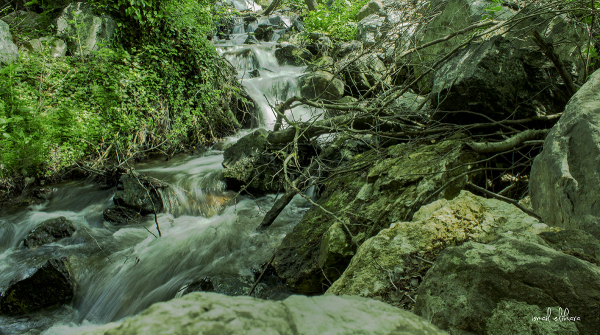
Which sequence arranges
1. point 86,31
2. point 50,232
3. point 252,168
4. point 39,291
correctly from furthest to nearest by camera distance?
1. point 86,31
2. point 252,168
3. point 50,232
4. point 39,291

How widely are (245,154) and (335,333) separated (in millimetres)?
5377

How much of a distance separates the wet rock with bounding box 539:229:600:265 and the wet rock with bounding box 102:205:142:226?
5403 millimetres

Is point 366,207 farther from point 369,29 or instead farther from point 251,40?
point 251,40

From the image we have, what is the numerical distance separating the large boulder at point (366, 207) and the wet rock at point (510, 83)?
579mm

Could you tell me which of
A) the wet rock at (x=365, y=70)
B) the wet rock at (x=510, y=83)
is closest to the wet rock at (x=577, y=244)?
the wet rock at (x=510, y=83)

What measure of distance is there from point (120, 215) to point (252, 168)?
239 centimetres

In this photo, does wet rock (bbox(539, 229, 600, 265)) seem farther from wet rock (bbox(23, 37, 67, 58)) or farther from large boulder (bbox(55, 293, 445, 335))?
wet rock (bbox(23, 37, 67, 58))

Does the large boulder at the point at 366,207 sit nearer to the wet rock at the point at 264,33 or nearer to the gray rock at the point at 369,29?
the gray rock at the point at 369,29

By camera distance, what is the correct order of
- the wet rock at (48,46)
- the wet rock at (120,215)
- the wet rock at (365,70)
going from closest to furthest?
the wet rock at (365,70), the wet rock at (120,215), the wet rock at (48,46)

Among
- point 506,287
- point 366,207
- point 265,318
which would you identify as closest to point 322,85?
point 366,207

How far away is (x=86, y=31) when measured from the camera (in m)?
6.61

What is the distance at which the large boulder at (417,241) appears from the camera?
1552 mm

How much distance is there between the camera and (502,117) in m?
3.04

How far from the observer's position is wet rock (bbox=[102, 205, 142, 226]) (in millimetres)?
4977
